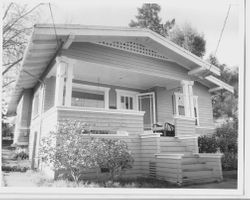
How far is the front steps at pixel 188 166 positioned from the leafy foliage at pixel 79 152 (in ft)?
2.50

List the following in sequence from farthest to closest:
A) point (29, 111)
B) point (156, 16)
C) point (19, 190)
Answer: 1. point (156, 16)
2. point (29, 111)
3. point (19, 190)

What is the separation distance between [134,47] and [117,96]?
73.2 inches

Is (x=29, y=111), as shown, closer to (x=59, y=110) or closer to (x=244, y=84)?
(x=59, y=110)

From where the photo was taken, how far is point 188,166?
4.62m

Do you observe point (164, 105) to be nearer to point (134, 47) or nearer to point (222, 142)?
point (222, 142)

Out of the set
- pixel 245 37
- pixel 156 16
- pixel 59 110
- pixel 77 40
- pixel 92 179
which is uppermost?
pixel 156 16

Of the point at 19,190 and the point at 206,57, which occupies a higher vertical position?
the point at 206,57

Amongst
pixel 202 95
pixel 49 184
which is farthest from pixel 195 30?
pixel 49 184

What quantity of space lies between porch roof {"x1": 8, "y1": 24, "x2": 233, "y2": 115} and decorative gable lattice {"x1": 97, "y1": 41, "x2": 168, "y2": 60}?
0.12 meters

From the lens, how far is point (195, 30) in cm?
1334

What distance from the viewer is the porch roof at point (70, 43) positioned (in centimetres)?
451

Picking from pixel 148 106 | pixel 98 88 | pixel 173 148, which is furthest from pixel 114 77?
pixel 173 148

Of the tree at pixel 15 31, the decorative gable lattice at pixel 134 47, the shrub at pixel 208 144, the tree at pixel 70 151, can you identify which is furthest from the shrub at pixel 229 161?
the tree at pixel 15 31

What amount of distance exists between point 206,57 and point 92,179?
10022 mm
